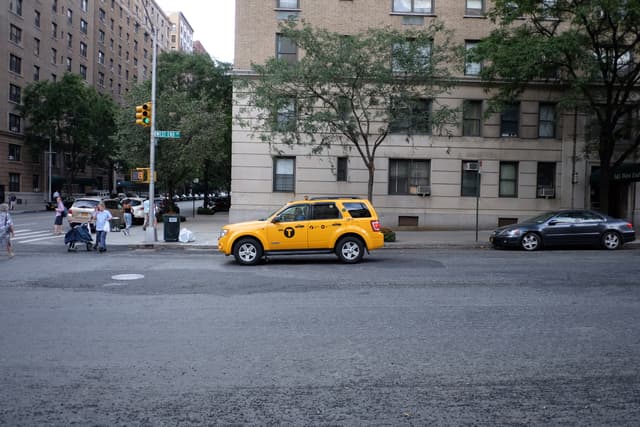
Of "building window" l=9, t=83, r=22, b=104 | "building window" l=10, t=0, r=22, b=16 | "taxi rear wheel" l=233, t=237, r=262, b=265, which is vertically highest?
"building window" l=10, t=0, r=22, b=16

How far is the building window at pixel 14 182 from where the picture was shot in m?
50.4

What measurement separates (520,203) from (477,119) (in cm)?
476

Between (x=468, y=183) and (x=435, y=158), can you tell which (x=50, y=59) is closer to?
(x=435, y=158)

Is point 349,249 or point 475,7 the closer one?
point 349,249

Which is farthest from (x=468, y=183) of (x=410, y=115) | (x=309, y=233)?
(x=309, y=233)

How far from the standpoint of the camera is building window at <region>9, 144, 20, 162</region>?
50.3m

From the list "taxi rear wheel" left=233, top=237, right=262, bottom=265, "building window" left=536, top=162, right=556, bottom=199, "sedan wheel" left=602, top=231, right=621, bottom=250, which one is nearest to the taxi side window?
"taxi rear wheel" left=233, top=237, right=262, bottom=265

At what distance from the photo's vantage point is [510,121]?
26016 millimetres

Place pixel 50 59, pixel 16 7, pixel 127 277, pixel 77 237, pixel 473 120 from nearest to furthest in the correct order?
pixel 127 277 < pixel 77 237 < pixel 473 120 < pixel 16 7 < pixel 50 59

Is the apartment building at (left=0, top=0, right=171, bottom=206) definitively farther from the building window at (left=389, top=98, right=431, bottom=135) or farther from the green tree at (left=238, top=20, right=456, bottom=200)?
the building window at (left=389, top=98, right=431, bottom=135)

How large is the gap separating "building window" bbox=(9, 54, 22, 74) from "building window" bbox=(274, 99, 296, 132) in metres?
41.9

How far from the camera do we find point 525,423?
4.05 metres

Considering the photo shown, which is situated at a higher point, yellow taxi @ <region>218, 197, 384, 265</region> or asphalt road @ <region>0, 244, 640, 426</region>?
yellow taxi @ <region>218, 197, 384, 265</region>

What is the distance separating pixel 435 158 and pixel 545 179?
5.81 meters
